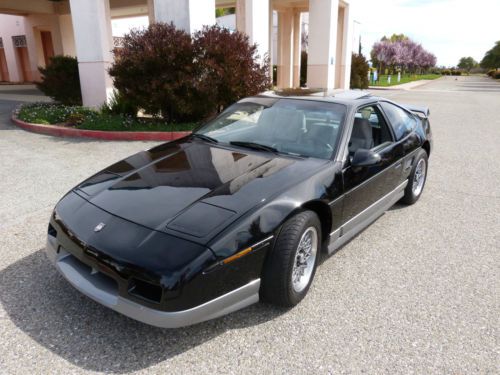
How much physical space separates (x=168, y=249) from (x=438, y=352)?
5.67 feet

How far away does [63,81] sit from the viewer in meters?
11.8

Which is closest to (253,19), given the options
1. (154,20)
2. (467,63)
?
(154,20)

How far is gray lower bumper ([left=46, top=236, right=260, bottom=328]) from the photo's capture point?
2.21 metres

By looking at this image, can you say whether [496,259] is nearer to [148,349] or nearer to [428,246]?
[428,246]

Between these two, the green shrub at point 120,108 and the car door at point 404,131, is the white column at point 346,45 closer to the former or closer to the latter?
the green shrub at point 120,108

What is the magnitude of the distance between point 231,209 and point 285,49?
69.0 ft

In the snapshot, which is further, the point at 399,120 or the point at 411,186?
the point at 411,186

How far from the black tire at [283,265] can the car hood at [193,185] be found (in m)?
0.26

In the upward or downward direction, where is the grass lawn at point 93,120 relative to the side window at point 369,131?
downward

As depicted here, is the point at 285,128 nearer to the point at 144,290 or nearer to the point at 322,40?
the point at 144,290

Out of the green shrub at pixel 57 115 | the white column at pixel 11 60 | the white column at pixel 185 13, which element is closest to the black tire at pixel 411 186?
the white column at pixel 185 13

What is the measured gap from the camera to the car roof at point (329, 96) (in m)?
3.80

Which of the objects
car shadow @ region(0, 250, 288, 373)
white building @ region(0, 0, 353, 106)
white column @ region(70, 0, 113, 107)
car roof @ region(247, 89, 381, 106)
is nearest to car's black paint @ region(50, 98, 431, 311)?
car roof @ region(247, 89, 381, 106)

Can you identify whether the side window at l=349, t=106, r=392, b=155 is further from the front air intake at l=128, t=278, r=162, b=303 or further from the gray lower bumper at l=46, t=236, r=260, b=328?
the front air intake at l=128, t=278, r=162, b=303
